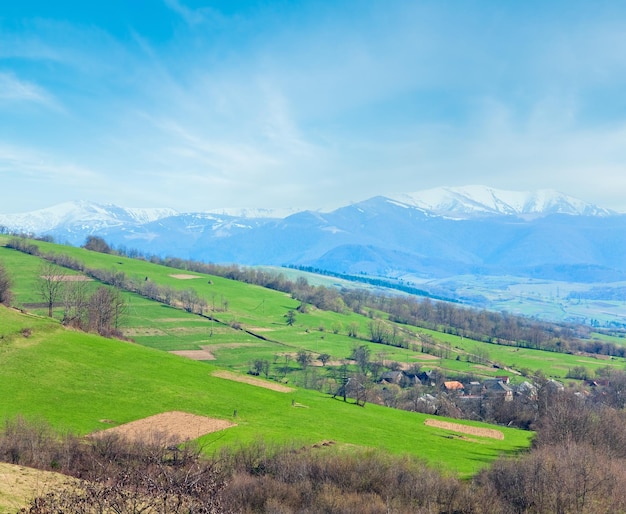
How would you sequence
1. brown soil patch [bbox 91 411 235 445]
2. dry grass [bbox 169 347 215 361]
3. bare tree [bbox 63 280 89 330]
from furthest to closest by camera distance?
dry grass [bbox 169 347 215 361] → bare tree [bbox 63 280 89 330] → brown soil patch [bbox 91 411 235 445]

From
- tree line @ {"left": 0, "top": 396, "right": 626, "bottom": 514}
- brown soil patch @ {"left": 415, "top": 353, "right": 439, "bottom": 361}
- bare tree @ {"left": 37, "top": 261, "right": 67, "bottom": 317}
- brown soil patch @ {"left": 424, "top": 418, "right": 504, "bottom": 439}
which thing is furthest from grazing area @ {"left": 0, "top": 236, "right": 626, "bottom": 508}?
brown soil patch @ {"left": 415, "top": 353, "right": 439, "bottom": 361}

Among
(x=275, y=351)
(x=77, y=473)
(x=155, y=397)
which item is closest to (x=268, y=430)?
(x=155, y=397)

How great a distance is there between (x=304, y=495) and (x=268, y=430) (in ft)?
52.9

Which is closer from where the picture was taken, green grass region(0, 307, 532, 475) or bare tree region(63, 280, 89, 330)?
green grass region(0, 307, 532, 475)

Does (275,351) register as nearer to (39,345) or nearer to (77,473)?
(39,345)

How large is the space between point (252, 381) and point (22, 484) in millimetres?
44741

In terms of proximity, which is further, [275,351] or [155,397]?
[275,351]

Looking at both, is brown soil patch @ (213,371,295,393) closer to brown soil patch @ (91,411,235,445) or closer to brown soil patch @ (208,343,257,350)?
brown soil patch @ (91,411,235,445)

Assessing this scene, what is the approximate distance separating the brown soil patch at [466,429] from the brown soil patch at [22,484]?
46.6 metres

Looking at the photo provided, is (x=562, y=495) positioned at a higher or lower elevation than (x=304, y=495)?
higher

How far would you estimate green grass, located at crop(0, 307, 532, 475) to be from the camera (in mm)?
48469

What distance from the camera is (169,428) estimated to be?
48.1 meters

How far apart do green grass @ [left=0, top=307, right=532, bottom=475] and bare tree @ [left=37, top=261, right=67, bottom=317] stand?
37803 mm

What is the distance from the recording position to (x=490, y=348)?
16812 centimetres
